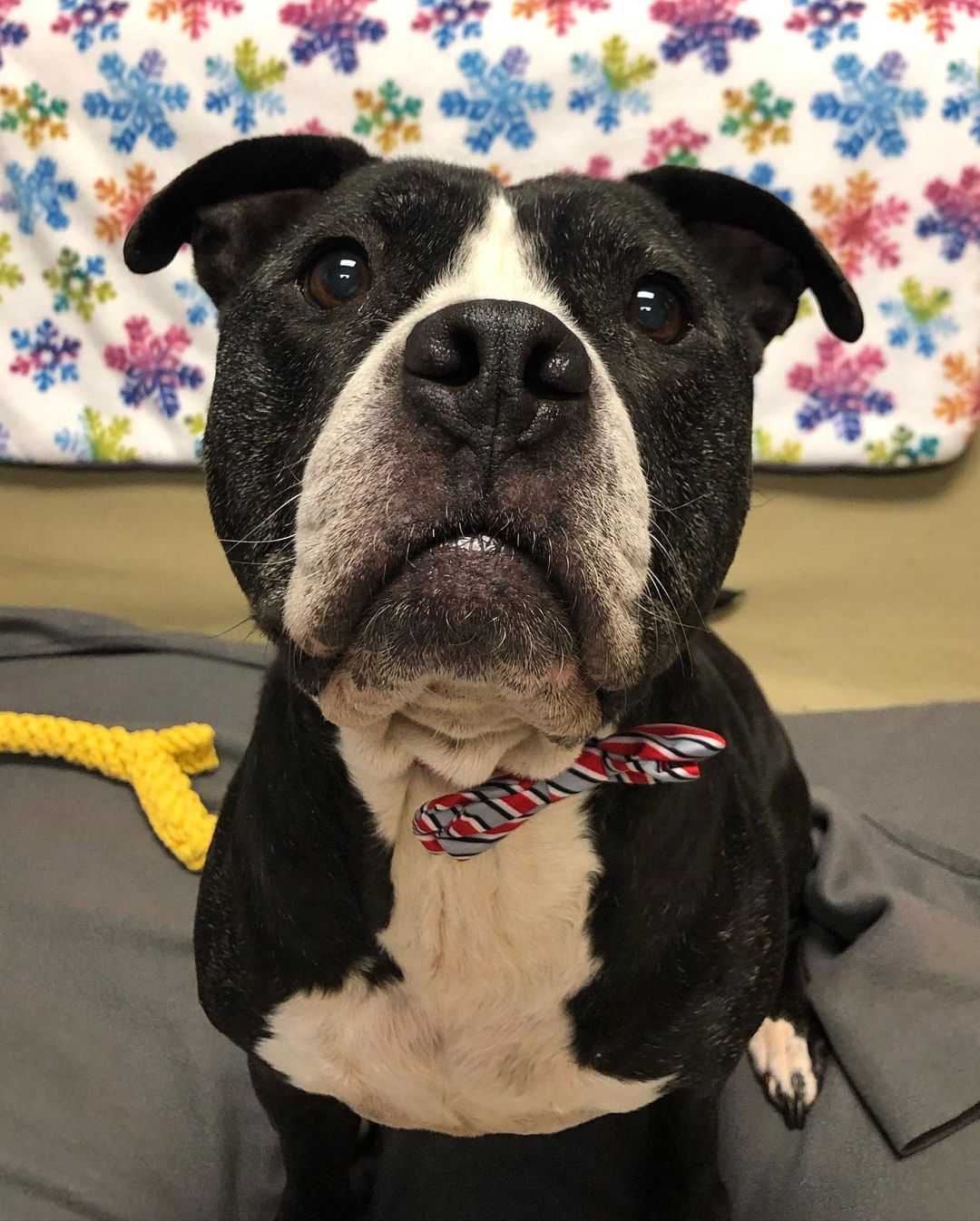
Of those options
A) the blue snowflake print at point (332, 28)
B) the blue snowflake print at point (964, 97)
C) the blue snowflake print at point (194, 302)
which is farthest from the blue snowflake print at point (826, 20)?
the blue snowflake print at point (194, 302)

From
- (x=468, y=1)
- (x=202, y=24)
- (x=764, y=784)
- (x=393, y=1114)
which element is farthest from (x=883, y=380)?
(x=393, y=1114)

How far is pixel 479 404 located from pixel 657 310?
418 mm

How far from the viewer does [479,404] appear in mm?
844

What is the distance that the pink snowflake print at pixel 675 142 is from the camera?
7.33 feet

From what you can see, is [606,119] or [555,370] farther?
[606,119]

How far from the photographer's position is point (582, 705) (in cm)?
96

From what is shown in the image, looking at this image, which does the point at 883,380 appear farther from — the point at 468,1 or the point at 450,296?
the point at 450,296

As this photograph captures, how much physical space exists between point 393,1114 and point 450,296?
967mm

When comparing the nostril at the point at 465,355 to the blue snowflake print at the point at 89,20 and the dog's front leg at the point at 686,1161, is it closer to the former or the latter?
the dog's front leg at the point at 686,1161

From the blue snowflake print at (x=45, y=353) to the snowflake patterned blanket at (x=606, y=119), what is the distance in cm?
12

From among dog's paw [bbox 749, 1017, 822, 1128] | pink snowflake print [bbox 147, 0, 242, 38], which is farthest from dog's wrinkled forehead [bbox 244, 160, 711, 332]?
pink snowflake print [bbox 147, 0, 242, 38]

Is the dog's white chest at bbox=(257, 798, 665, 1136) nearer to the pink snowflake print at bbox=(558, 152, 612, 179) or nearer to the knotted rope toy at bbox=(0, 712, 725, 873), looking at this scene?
the knotted rope toy at bbox=(0, 712, 725, 873)

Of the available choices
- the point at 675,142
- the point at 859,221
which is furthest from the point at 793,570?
the point at 675,142

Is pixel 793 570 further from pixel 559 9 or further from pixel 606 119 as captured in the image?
pixel 559 9
